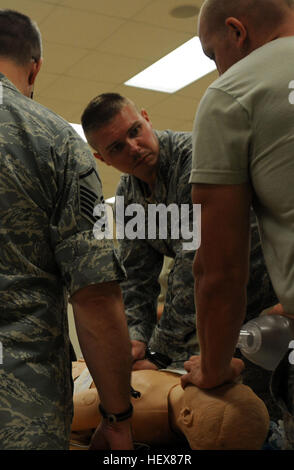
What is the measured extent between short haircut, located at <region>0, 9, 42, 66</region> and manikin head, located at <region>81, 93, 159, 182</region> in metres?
0.81

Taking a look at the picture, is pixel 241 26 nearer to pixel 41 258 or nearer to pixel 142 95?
pixel 41 258

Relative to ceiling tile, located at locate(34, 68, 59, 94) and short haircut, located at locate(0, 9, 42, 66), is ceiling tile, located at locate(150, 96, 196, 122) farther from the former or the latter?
short haircut, located at locate(0, 9, 42, 66)

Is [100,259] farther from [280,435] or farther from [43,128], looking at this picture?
[280,435]

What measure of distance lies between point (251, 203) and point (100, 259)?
0.35m

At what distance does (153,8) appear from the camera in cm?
477

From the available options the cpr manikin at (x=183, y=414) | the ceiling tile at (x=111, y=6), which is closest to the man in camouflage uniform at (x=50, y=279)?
the cpr manikin at (x=183, y=414)

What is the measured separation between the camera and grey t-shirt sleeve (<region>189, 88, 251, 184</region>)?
1.14m

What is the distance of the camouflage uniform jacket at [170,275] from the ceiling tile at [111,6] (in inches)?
100

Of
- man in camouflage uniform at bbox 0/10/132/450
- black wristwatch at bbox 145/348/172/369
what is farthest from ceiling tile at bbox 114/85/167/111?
man in camouflage uniform at bbox 0/10/132/450

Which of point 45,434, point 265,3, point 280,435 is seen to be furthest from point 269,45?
point 280,435

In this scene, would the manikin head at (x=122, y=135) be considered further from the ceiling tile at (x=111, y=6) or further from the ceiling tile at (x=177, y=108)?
the ceiling tile at (x=177, y=108)

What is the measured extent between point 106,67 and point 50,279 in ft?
14.7

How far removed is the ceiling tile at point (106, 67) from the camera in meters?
5.48

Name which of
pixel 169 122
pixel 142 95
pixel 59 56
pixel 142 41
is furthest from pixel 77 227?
pixel 169 122
